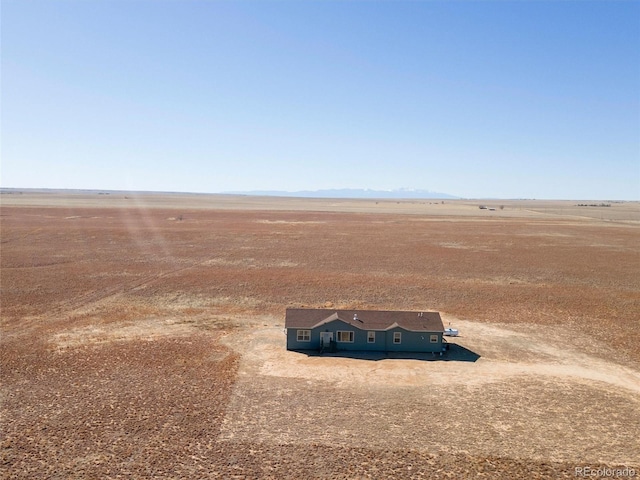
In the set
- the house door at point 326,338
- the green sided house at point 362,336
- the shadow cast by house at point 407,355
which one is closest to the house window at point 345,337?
the green sided house at point 362,336

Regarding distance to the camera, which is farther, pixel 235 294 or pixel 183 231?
pixel 183 231

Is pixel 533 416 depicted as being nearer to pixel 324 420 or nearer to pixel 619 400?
pixel 619 400

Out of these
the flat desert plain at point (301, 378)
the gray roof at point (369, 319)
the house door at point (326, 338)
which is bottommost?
the flat desert plain at point (301, 378)

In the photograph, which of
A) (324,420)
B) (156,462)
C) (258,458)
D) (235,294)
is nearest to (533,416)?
(324,420)

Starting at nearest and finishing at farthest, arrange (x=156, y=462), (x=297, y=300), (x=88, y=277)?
(x=156, y=462)
(x=297, y=300)
(x=88, y=277)

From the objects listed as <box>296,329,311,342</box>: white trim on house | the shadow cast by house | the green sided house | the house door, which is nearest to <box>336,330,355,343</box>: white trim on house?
the green sided house

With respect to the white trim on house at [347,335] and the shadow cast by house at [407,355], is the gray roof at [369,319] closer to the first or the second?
the white trim on house at [347,335]

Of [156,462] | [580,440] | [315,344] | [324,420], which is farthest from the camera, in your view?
[315,344]
